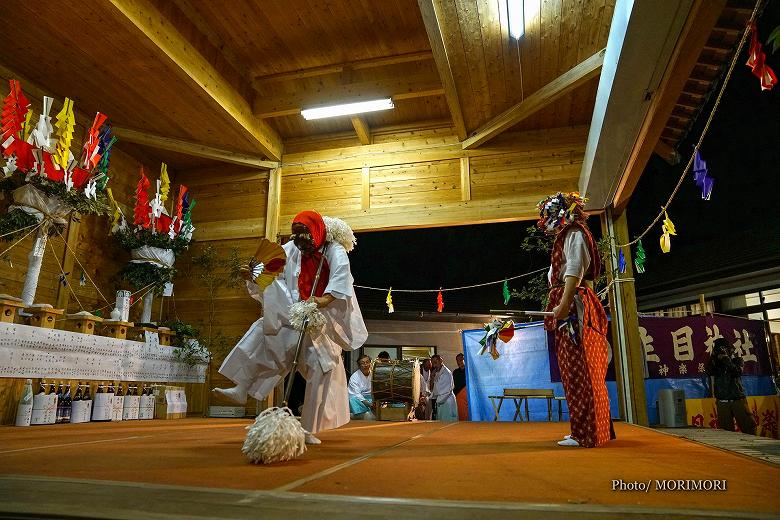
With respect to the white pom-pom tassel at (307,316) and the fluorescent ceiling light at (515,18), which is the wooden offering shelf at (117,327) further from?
the fluorescent ceiling light at (515,18)

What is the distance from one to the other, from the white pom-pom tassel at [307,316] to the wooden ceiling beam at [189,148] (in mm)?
5442

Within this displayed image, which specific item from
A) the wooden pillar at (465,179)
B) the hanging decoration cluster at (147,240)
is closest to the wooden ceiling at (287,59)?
the wooden pillar at (465,179)

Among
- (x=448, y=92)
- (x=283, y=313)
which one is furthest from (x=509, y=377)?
(x=283, y=313)

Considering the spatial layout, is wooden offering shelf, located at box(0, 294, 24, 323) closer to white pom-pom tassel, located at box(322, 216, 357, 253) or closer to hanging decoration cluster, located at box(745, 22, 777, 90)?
white pom-pom tassel, located at box(322, 216, 357, 253)

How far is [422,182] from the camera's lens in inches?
287

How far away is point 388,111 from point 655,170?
5.91 meters

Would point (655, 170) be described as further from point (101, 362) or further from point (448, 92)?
point (101, 362)

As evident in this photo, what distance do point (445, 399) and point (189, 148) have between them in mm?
5663

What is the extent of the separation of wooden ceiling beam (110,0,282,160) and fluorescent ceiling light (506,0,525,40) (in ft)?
11.7

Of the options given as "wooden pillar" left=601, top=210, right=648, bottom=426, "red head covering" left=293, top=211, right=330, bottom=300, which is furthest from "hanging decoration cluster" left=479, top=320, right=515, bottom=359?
"wooden pillar" left=601, top=210, right=648, bottom=426

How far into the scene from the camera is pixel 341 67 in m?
6.62

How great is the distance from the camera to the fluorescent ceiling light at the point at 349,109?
21.5 ft

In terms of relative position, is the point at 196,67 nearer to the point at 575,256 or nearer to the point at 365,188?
the point at 365,188

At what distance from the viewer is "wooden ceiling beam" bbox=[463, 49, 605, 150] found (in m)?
5.49
